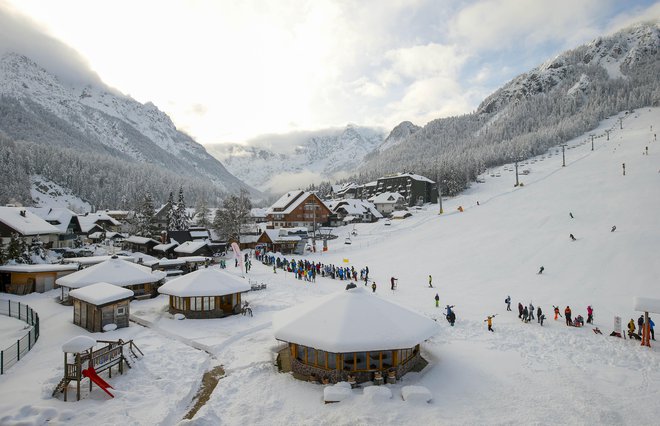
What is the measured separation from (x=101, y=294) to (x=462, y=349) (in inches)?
792

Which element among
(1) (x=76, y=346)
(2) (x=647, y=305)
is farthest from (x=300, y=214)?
(1) (x=76, y=346)

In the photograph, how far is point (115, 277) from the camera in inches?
1065

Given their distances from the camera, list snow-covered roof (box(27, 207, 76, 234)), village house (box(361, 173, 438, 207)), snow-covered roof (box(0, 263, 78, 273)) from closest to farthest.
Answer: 1. snow-covered roof (box(0, 263, 78, 273))
2. snow-covered roof (box(27, 207, 76, 234))
3. village house (box(361, 173, 438, 207))

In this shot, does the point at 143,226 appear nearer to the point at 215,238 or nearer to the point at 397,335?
the point at 215,238

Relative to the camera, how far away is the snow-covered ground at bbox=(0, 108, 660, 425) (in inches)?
480

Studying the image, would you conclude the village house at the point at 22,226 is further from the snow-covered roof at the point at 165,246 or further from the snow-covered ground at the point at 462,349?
the snow-covered ground at the point at 462,349

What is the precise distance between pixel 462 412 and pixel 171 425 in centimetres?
948

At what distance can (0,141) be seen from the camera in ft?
478

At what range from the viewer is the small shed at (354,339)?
575 inches

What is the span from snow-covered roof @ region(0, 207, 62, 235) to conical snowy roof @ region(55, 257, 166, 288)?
21.5 m

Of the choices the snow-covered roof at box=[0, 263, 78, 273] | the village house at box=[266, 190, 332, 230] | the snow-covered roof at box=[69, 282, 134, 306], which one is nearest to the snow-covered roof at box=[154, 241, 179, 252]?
the snow-covered roof at box=[0, 263, 78, 273]

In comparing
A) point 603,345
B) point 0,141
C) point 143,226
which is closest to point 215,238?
point 143,226

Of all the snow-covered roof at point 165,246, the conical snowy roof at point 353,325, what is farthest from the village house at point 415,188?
the conical snowy roof at point 353,325

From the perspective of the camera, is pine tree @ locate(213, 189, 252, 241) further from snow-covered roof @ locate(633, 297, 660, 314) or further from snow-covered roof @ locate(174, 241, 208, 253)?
snow-covered roof @ locate(633, 297, 660, 314)
